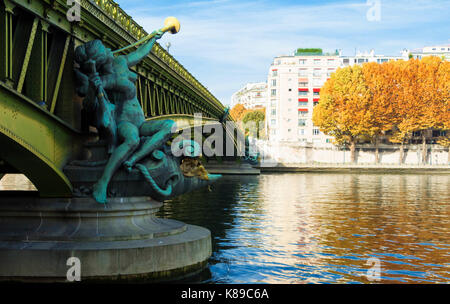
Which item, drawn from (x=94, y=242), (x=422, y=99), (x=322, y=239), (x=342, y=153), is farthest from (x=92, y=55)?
(x=342, y=153)

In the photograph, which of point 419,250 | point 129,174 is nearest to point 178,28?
point 129,174

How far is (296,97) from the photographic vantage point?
124 metres

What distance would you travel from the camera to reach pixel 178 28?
15344mm

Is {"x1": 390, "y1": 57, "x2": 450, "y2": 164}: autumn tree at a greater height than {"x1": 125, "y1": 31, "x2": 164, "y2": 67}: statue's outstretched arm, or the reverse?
{"x1": 390, "y1": 57, "x2": 450, "y2": 164}: autumn tree

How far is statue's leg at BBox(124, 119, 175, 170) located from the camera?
1321cm

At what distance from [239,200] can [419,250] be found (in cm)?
1745

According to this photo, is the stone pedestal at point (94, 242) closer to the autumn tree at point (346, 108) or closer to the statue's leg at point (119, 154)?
the statue's leg at point (119, 154)

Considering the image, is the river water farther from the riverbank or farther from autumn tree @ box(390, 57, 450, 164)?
autumn tree @ box(390, 57, 450, 164)

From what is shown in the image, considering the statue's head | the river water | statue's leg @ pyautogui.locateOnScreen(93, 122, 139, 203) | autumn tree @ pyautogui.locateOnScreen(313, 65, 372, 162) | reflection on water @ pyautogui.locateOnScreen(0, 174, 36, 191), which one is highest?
autumn tree @ pyautogui.locateOnScreen(313, 65, 372, 162)

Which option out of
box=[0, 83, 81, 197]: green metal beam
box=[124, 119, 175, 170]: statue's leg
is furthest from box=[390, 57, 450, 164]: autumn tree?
box=[0, 83, 81, 197]: green metal beam

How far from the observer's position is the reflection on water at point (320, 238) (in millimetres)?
12977

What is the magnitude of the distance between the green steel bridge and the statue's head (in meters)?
0.35
